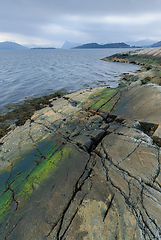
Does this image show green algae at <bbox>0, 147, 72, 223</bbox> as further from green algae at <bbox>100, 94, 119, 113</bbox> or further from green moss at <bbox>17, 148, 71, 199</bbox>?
green algae at <bbox>100, 94, 119, 113</bbox>

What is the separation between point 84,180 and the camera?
4.70m

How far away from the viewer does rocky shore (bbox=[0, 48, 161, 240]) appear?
346cm

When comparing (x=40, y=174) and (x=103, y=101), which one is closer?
(x=40, y=174)

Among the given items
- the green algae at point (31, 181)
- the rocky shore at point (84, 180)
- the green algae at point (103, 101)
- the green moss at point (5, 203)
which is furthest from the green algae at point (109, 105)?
the green moss at point (5, 203)

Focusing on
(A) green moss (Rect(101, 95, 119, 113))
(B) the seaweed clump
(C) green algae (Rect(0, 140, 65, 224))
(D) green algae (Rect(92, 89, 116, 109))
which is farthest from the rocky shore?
(B) the seaweed clump

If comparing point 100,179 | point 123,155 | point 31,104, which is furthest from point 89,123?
point 31,104

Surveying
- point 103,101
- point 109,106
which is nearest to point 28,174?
point 109,106

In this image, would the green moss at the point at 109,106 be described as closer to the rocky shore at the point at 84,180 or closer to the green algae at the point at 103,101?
the green algae at the point at 103,101

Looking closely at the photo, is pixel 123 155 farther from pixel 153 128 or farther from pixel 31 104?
pixel 31 104

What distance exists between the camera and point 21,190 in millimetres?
4688

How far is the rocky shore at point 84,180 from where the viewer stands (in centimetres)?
346

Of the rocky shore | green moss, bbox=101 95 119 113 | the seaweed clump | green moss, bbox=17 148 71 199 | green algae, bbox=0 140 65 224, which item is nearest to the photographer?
the rocky shore

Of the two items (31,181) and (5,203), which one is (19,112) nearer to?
(31,181)

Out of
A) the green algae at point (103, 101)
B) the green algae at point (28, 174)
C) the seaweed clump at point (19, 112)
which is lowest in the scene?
the seaweed clump at point (19, 112)
